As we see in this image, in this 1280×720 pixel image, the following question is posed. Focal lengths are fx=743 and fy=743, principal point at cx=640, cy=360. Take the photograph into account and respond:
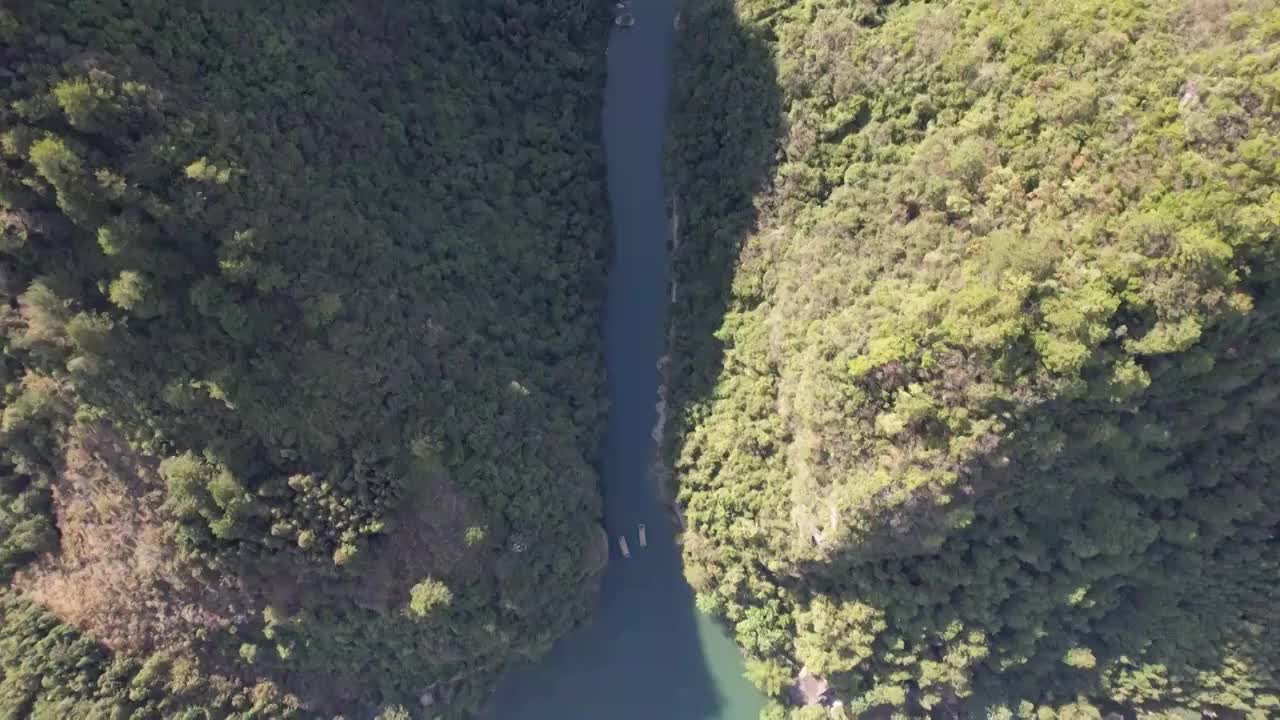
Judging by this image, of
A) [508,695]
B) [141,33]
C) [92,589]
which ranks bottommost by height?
[508,695]

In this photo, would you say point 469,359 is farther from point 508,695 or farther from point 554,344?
point 508,695

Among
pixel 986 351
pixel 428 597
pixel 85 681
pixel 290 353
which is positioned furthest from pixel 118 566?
pixel 986 351

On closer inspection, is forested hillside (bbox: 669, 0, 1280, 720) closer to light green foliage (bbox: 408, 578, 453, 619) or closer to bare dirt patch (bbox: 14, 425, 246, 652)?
light green foliage (bbox: 408, 578, 453, 619)

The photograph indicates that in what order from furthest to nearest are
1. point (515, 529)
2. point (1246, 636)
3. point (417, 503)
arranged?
1. point (515, 529)
2. point (417, 503)
3. point (1246, 636)

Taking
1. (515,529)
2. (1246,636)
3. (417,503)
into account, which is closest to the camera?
(1246,636)

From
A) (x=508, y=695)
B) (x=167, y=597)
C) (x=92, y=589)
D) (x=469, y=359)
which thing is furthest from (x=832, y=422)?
(x=92, y=589)

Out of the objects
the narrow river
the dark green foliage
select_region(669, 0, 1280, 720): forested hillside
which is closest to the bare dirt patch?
the dark green foliage
